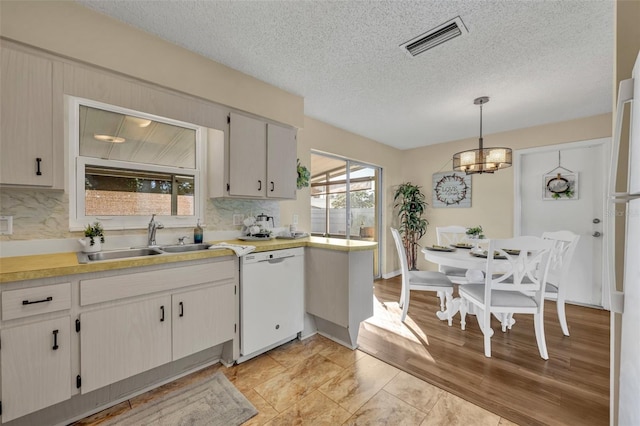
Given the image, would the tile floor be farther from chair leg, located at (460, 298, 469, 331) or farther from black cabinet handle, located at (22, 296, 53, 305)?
chair leg, located at (460, 298, 469, 331)

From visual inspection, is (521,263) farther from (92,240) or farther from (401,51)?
(92,240)

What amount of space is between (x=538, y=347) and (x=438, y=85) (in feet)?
8.29

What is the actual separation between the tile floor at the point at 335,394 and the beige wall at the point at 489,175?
3.15 m

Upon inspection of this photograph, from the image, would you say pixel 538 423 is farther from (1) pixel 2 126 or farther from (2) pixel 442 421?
(1) pixel 2 126

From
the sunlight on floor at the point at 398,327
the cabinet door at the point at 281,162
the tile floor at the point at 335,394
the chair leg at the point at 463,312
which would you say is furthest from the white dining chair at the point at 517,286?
the cabinet door at the point at 281,162

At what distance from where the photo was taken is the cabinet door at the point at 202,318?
1788mm

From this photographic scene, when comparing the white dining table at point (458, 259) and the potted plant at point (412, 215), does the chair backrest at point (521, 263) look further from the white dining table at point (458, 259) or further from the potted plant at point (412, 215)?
the potted plant at point (412, 215)

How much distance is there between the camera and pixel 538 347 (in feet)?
7.38

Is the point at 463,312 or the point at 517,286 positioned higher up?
the point at 517,286

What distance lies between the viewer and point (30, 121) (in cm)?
153

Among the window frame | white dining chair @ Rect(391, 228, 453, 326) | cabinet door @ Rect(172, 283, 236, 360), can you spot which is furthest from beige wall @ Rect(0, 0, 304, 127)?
white dining chair @ Rect(391, 228, 453, 326)

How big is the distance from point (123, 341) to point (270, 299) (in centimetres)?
99

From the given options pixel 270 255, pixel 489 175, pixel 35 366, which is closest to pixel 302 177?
pixel 270 255

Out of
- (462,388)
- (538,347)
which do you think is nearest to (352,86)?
(462,388)
